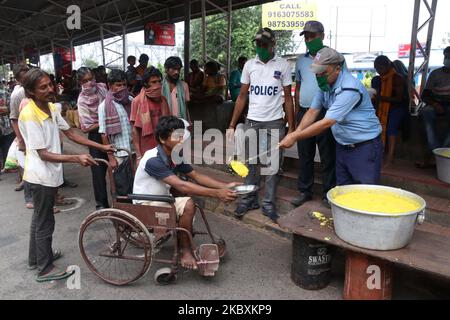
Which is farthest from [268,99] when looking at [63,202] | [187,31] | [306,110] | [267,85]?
[187,31]

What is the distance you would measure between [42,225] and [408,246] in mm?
2872

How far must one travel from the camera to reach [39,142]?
2.91 metres

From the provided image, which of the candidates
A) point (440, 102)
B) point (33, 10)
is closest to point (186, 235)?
point (440, 102)

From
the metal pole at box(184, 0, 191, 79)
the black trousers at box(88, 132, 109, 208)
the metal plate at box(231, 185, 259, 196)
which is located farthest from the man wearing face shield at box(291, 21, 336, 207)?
the metal pole at box(184, 0, 191, 79)

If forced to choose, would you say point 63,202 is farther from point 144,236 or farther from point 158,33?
point 158,33

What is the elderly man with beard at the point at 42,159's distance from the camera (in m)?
2.90

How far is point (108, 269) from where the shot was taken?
3.42 m

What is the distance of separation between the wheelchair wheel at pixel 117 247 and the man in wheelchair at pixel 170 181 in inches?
10.3

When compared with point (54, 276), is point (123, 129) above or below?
above

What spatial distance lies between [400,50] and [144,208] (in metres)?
26.6

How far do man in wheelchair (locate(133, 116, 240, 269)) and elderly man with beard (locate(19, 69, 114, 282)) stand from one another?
0.43 meters

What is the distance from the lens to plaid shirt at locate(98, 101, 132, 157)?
3900mm

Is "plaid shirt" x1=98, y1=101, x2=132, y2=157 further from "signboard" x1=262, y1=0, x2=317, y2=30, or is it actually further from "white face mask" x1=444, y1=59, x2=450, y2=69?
"signboard" x1=262, y1=0, x2=317, y2=30

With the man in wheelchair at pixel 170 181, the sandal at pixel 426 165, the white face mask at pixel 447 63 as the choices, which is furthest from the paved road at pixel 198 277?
the white face mask at pixel 447 63
